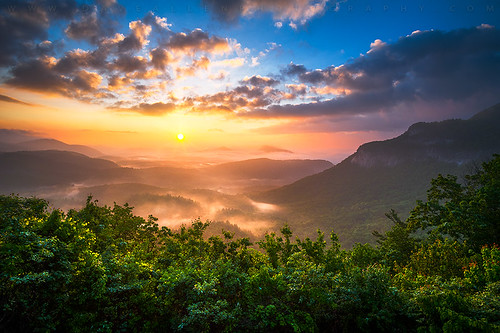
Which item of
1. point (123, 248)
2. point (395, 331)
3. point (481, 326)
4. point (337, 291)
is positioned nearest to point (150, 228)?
point (123, 248)

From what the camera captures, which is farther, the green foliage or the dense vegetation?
the green foliage

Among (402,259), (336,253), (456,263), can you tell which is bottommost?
(402,259)

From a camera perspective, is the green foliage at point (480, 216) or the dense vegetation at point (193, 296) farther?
the green foliage at point (480, 216)

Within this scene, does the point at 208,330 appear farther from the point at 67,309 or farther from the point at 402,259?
the point at 402,259

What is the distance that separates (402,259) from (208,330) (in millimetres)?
31903

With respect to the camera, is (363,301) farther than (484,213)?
No

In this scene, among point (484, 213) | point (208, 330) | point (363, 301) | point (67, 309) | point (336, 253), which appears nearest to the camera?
point (67, 309)

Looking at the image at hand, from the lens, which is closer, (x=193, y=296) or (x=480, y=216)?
(x=193, y=296)

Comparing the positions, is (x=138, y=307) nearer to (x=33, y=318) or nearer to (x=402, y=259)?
(x=33, y=318)

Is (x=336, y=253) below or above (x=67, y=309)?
below

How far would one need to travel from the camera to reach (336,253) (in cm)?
1717

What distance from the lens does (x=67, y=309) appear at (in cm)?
852

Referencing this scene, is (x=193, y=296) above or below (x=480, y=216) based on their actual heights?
below

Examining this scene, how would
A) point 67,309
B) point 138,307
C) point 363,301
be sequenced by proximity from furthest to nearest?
point 363,301 → point 138,307 → point 67,309
